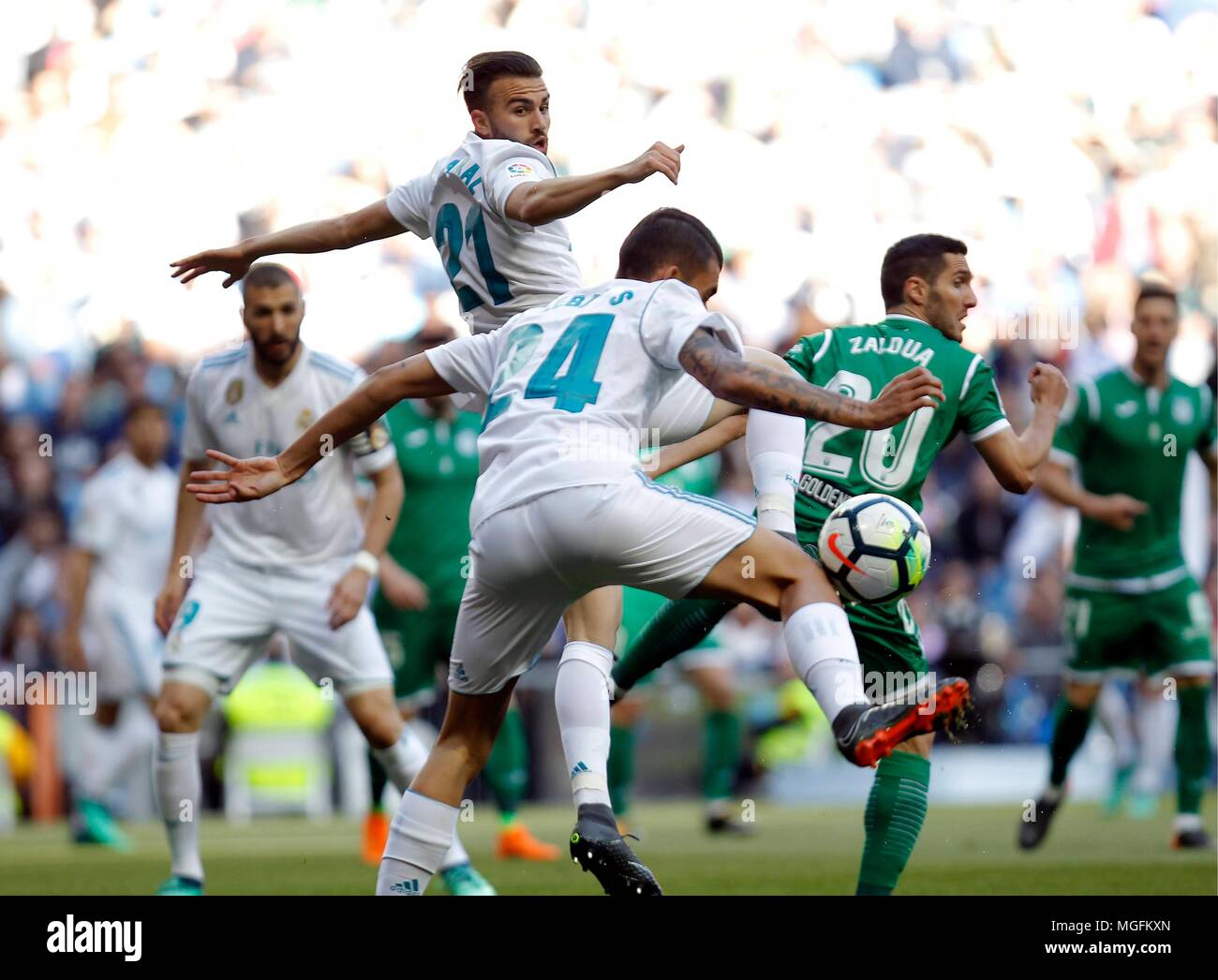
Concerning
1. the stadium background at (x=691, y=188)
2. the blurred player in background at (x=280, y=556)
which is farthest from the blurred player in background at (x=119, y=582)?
the blurred player in background at (x=280, y=556)

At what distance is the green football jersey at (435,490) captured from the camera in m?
10.5

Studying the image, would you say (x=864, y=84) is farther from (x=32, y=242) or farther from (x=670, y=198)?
(x=32, y=242)

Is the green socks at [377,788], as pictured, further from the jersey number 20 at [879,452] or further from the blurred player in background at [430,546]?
the jersey number 20 at [879,452]

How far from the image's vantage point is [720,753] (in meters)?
11.6

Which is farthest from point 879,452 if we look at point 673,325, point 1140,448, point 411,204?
point 1140,448

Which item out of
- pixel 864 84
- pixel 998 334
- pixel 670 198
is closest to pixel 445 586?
pixel 998 334

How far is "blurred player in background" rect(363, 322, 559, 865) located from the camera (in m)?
10.3

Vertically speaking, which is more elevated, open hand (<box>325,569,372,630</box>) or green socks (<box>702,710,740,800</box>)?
open hand (<box>325,569,372,630</box>)

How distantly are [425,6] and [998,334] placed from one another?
31.6 feet

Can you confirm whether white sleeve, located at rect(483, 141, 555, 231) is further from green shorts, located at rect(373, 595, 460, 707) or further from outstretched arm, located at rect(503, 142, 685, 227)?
green shorts, located at rect(373, 595, 460, 707)

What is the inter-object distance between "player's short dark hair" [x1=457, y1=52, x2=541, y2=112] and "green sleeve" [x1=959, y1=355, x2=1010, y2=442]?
1852 millimetres

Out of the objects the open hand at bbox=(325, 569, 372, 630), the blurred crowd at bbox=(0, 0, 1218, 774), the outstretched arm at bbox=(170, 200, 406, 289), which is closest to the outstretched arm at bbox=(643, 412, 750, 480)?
the outstretched arm at bbox=(170, 200, 406, 289)

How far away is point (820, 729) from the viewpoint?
15.8 metres

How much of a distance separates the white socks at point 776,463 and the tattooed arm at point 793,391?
108 cm
